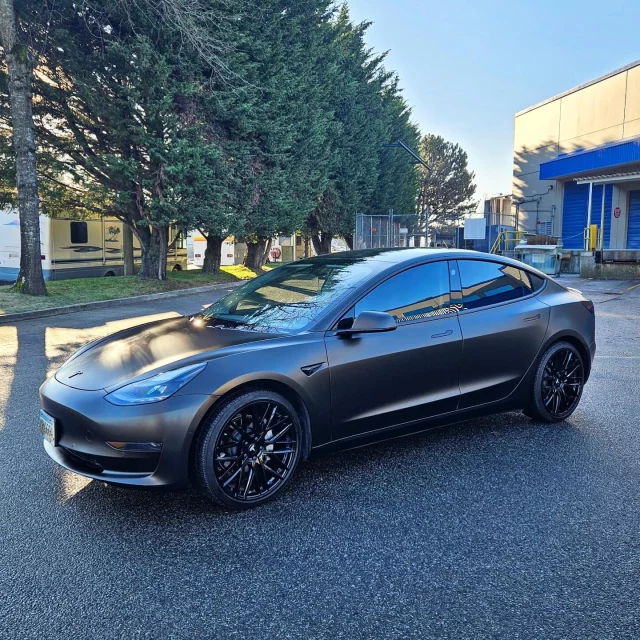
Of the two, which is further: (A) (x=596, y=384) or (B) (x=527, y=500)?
(A) (x=596, y=384)

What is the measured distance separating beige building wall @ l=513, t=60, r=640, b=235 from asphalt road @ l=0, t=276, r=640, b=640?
93.9 ft

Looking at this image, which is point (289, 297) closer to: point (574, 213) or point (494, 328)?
point (494, 328)

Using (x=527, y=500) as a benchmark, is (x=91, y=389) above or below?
above

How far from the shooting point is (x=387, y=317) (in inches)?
153

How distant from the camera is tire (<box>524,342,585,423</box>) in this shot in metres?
5.03

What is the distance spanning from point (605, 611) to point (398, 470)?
1.75 meters

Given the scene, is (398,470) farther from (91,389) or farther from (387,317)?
(91,389)

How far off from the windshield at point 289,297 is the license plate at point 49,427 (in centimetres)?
128

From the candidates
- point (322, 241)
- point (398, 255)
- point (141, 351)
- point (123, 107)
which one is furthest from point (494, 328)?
point (322, 241)

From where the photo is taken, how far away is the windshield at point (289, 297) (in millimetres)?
4137

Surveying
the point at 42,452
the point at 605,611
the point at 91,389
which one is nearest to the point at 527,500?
the point at 605,611

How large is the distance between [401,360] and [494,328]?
38.8 inches

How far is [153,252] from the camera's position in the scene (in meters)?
19.2

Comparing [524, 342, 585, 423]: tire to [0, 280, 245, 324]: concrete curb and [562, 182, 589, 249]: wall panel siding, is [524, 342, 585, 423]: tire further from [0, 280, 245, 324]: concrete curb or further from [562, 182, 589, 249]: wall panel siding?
[562, 182, 589, 249]: wall panel siding
